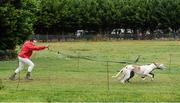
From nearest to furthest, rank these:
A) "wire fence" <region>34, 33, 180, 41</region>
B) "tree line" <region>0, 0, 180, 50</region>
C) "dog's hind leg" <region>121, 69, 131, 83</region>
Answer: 1. "dog's hind leg" <region>121, 69, 131, 83</region>
2. "wire fence" <region>34, 33, 180, 41</region>
3. "tree line" <region>0, 0, 180, 50</region>

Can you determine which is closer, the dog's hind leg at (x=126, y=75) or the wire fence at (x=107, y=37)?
the dog's hind leg at (x=126, y=75)

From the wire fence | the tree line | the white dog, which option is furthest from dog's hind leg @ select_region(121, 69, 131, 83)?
the wire fence

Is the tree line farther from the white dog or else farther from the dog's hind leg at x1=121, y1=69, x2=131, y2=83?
the dog's hind leg at x1=121, y1=69, x2=131, y2=83

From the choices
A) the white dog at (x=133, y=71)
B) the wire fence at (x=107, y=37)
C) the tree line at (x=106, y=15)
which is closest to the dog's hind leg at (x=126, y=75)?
the white dog at (x=133, y=71)

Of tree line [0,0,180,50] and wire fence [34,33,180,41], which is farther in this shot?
tree line [0,0,180,50]

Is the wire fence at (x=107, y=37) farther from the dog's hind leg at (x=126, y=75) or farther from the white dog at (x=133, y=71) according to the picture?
the dog's hind leg at (x=126, y=75)

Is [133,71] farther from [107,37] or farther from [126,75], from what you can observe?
[107,37]


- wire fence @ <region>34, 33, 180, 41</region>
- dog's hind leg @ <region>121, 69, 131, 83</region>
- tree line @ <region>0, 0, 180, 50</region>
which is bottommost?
wire fence @ <region>34, 33, 180, 41</region>

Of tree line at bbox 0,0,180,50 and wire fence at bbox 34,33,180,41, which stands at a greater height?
tree line at bbox 0,0,180,50

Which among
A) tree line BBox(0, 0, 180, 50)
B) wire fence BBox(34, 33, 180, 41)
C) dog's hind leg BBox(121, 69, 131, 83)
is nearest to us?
dog's hind leg BBox(121, 69, 131, 83)

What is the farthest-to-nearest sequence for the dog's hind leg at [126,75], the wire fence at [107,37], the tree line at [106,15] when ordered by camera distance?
the tree line at [106,15], the wire fence at [107,37], the dog's hind leg at [126,75]

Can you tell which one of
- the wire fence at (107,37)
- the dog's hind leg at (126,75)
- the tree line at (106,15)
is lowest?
the wire fence at (107,37)

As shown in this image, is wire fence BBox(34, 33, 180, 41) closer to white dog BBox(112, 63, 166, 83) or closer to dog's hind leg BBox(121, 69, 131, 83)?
white dog BBox(112, 63, 166, 83)

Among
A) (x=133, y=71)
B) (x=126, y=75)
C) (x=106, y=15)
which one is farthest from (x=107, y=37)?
(x=126, y=75)
